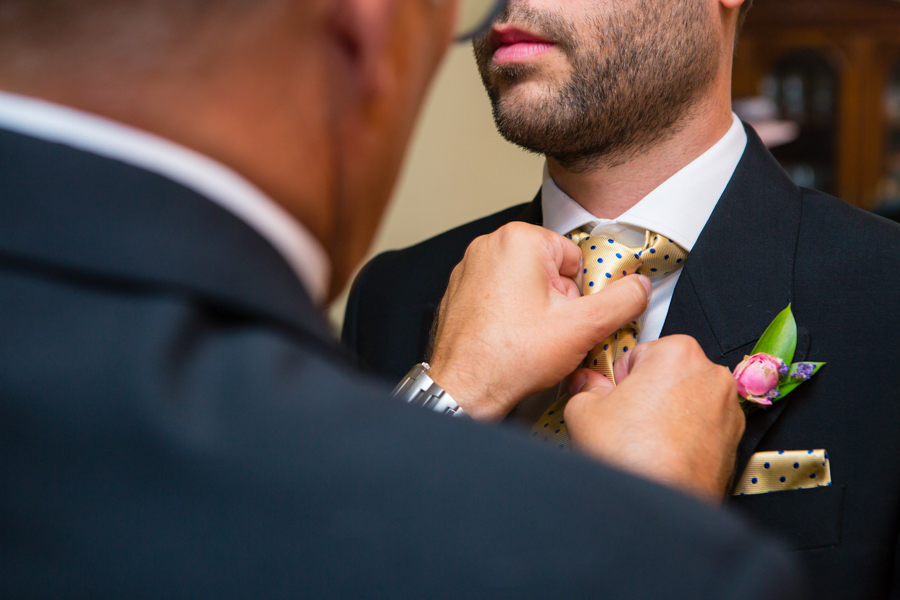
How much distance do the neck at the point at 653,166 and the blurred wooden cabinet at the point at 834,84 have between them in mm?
3400

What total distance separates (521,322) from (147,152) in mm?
526

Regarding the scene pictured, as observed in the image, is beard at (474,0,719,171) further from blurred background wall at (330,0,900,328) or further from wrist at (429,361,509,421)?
blurred background wall at (330,0,900,328)

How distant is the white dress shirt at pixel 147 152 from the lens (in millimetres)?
345

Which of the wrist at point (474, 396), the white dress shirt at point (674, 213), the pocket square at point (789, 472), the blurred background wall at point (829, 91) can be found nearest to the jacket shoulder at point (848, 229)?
the white dress shirt at point (674, 213)

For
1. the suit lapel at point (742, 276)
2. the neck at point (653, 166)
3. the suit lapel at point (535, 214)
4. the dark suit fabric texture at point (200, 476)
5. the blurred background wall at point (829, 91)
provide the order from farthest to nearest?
the blurred background wall at point (829, 91) < the suit lapel at point (535, 214) < the neck at point (653, 166) < the suit lapel at point (742, 276) < the dark suit fabric texture at point (200, 476)

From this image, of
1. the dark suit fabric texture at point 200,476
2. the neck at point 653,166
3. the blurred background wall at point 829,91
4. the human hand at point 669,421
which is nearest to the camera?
the dark suit fabric texture at point 200,476

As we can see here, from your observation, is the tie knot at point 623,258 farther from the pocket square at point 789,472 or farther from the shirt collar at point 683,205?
the pocket square at point 789,472

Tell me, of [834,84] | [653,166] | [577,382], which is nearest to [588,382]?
[577,382]

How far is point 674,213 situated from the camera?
3.25 ft

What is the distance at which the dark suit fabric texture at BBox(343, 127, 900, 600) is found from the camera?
0.86 metres

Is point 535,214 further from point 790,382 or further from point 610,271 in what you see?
point 790,382

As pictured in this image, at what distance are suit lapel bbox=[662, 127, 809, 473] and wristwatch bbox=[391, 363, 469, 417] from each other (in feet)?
0.99

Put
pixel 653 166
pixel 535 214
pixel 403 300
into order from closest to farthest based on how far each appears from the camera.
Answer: pixel 653 166, pixel 535 214, pixel 403 300

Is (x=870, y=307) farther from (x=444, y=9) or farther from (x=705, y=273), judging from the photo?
(x=444, y=9)
